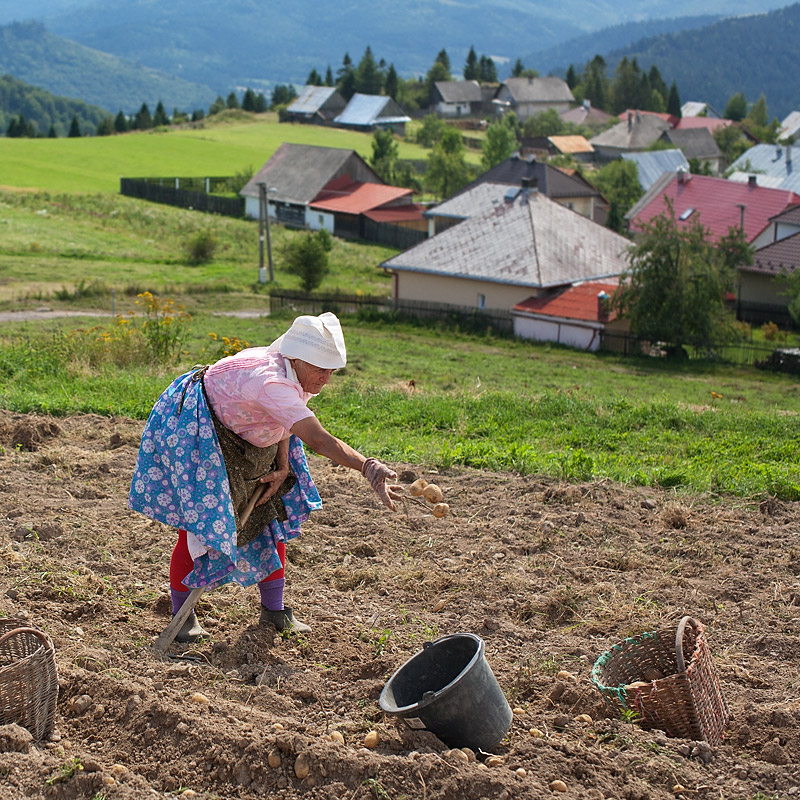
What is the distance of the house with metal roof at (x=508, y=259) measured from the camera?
113 ft

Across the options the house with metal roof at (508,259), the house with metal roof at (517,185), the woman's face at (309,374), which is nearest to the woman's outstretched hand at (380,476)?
the woman's face at (309,374)

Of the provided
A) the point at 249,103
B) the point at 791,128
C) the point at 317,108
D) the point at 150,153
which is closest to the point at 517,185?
the point at 150,153

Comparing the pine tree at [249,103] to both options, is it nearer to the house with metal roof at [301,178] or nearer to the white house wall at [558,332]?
the house with metal roof at [301,178]

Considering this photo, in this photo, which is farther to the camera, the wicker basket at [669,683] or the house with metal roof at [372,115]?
the house with metal roof at [372,115]

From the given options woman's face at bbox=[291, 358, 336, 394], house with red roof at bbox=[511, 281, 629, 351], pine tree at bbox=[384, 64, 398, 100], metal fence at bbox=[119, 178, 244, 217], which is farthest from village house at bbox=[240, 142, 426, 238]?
pine tree at bbox=[384, 64, 398, 100]

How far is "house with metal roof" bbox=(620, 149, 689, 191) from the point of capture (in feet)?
245

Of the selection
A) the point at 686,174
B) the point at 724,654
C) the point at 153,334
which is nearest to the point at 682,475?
the point at 724,654

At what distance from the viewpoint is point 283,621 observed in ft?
16.4

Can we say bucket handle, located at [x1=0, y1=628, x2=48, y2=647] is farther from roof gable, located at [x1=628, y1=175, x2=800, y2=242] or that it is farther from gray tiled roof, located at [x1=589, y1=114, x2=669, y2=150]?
gray tiled roof, located at [x1=589, y1=114, x2=669, y2=150]

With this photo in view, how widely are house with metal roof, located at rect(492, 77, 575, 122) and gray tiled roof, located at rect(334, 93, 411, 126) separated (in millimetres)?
29569

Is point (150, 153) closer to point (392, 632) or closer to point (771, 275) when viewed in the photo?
point (771, 275)

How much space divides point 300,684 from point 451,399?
6461 millimetres

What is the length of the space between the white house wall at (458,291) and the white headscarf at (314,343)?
1180 inches

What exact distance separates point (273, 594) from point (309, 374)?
1319 mm
